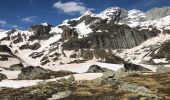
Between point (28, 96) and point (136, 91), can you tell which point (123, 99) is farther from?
point (28, 96)

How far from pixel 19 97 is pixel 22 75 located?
6643cm

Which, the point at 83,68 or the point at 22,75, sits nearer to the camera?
the point at 22,75

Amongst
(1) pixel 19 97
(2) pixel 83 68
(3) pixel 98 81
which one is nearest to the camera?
(1) pixel 19 97

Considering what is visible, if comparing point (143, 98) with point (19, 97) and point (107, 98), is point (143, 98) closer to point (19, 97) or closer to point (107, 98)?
point (107, 98)

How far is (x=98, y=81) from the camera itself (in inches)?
2482

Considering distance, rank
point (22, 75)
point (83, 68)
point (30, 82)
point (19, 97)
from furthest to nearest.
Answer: point (83, 68), point (22, 75), point (30, 82), point (19, 97)

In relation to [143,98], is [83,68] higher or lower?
higher

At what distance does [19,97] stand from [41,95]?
A: 3.10m

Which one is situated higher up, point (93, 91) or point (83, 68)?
point (83, 68)

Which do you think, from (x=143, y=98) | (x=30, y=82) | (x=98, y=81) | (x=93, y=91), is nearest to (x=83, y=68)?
(x=30, y=82)

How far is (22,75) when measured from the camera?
11244 centimetres

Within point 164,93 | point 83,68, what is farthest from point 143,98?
point 83,68

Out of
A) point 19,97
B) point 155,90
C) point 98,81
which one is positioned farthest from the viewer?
point 98,81

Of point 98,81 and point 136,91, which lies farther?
point 98,81
